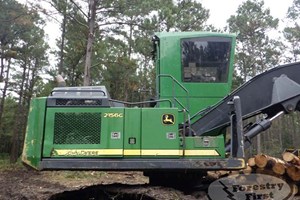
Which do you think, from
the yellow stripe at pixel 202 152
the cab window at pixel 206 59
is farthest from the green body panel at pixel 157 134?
the cab window at pixel 206 59

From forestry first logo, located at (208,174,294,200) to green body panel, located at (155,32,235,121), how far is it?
51.5 inches

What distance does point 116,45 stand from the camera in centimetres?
2538

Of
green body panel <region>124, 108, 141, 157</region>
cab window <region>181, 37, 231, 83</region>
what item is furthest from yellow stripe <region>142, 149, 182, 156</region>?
cab window <region>181, 37, 231, 83</region>

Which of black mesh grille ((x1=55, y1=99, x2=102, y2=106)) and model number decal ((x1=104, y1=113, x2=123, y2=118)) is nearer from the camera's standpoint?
model number decal ((x1=104, y1=113, x2=123, y2=118))

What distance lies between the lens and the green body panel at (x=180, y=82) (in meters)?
6.74

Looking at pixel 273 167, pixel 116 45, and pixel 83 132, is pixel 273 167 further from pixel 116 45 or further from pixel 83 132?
pixel 116 45

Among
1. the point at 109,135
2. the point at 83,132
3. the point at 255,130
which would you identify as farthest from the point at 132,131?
the point at 255,130

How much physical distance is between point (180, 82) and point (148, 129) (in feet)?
5.06

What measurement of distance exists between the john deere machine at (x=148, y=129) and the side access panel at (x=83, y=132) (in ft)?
0.04

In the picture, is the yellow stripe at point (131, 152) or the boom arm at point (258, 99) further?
the boom arm at point (258, 99)

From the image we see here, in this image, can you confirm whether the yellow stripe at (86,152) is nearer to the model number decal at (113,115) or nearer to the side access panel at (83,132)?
the side access panel at (83,132)

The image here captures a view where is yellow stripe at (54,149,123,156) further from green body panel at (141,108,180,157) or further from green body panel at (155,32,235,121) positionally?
green body panel at (155,32,235,121)

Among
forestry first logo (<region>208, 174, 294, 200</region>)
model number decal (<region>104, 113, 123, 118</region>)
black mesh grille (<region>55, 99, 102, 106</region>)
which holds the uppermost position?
black mesh grille (<region>55, 99, 102, 106</region>)

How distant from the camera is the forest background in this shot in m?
20.0
